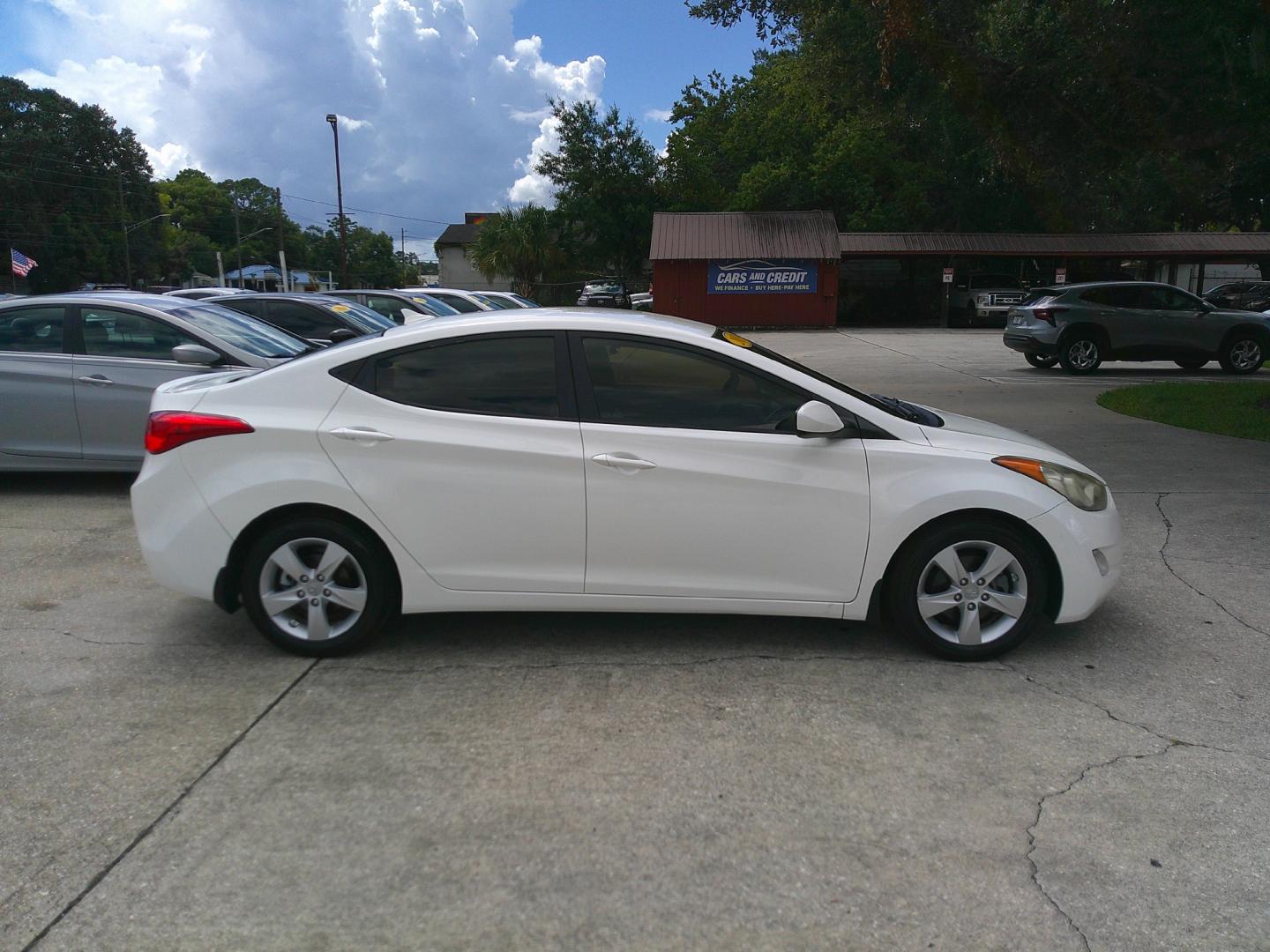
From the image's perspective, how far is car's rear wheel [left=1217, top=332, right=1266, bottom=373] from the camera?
1703 centimetres

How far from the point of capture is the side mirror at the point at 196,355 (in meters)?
7.18

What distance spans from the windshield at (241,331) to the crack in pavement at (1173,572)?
20.0 feet

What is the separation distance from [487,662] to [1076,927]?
2.58m

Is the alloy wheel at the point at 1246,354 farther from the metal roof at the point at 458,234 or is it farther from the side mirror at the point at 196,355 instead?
the metal roof at the point at 458,234

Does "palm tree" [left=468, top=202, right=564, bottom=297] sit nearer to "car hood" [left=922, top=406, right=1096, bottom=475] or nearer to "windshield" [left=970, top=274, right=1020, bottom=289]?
"windshield" [left=970, top=274, right=1020, bottom=289]

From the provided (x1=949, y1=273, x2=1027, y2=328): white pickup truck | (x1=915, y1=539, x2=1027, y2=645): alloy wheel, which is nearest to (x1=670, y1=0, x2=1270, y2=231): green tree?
(x1=915, y1=539, x2=1027, y2=645): alloy wheel

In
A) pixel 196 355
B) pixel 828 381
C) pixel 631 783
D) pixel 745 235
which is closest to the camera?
pixel 631 783

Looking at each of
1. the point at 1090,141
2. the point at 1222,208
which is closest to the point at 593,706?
Result: the point at 1090,141

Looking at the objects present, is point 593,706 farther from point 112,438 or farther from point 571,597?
point 112,438

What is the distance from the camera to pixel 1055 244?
114 ft

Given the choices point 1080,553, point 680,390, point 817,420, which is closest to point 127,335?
point 680,390

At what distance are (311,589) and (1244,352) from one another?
18.0 m

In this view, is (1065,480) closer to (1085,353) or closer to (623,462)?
(623,462)

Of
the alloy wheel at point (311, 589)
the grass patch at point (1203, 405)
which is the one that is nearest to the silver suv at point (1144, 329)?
the grass patch at point (1203, 405)
